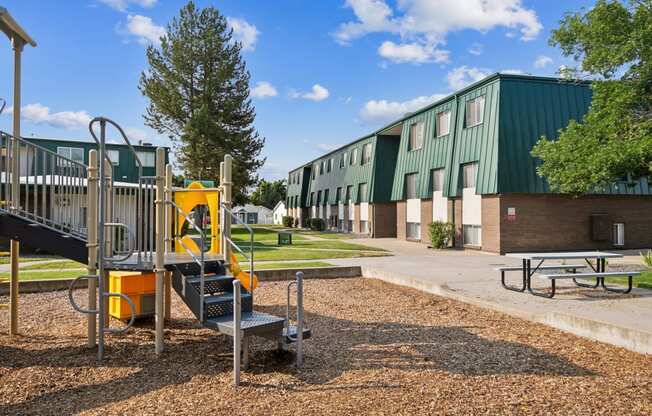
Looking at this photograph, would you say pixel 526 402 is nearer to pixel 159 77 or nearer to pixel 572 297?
pixel 572 297

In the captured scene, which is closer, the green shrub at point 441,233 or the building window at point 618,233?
the building window at point 618,233

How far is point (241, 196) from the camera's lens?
44.0m

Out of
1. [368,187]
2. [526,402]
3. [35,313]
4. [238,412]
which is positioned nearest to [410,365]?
[526,402]

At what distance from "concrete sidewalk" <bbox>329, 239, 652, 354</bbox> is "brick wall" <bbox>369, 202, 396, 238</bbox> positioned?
17.8 m

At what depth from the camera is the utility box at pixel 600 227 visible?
21.7 meters

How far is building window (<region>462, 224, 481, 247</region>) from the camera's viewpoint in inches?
878

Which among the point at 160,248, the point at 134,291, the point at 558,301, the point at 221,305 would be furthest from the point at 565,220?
the point at 160,248

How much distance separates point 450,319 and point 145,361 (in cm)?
487

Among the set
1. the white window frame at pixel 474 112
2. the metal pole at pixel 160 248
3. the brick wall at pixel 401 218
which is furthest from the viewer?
the brick wall at pixel 401 218

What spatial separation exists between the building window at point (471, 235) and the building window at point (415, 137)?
6.58m

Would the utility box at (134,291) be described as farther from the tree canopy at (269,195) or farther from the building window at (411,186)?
the tree canopy at (269,195)

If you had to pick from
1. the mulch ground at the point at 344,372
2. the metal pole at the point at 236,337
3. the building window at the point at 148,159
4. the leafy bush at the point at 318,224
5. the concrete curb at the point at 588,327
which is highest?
the building window at the point at 148,159

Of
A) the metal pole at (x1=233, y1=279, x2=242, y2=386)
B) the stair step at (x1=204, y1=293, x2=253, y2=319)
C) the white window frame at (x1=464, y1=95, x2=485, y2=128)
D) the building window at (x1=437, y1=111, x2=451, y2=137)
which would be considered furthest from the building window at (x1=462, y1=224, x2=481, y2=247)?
the metal pole at (x1=233, y1=279, x2=242, y2=386)

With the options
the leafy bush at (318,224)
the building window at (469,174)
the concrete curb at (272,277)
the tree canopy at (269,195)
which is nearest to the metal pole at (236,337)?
the concrete curb at (272,277)
